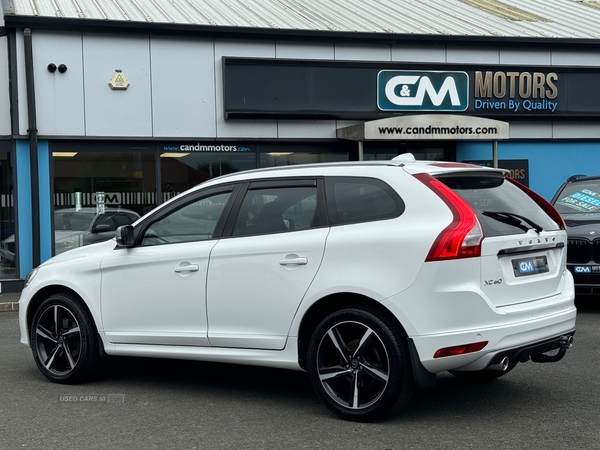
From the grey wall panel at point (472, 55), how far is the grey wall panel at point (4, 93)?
8394 millimetres

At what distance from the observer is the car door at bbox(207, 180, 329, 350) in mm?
5344

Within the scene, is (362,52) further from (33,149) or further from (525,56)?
(33,149)

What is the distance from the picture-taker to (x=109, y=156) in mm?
14531

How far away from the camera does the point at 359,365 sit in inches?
200

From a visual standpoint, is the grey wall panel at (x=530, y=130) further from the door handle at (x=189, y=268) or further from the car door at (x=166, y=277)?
the door handle at (x=189, y=268)

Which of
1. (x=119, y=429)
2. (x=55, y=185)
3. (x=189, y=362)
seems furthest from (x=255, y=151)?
(x=119, y=429)

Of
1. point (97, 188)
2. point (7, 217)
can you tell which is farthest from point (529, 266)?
point (7, 217)

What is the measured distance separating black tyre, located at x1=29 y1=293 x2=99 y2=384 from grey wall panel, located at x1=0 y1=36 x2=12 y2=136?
8.22 meters

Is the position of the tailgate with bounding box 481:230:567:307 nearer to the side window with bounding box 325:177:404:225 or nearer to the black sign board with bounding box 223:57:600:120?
the side window with bounding box 325:177:404:225

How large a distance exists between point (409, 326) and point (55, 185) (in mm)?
10783

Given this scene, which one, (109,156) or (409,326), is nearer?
(409,326)

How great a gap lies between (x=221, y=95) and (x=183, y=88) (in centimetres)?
72

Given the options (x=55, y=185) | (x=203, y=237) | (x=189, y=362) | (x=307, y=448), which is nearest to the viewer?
(x=307, y=448)

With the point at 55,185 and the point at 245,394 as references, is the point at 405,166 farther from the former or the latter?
the point at 55,185
